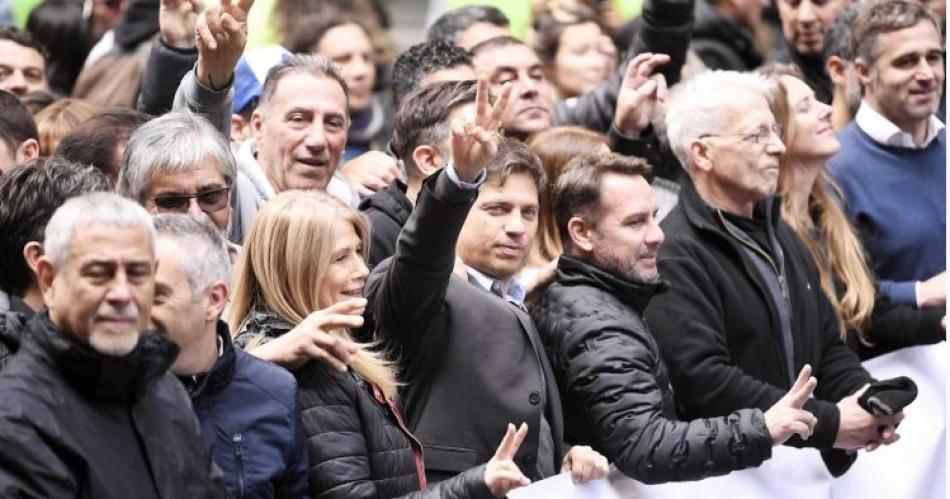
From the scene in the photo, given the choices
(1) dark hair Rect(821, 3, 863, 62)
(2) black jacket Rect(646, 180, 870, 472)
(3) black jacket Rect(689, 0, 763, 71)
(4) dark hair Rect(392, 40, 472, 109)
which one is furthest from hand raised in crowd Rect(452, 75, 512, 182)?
(3) black jacket Rect(689, 0, 763, 71)

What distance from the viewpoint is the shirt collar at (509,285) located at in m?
6.22

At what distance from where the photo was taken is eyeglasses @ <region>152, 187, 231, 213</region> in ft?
19.2

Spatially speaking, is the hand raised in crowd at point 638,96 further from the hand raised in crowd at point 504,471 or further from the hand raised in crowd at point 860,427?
the hand raised in crowd at point 504,471

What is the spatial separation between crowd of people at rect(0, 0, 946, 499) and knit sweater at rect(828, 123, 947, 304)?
12 millimetres

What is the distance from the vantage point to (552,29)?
33.1 ft

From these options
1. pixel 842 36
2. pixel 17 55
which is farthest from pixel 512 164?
pixel 842 36

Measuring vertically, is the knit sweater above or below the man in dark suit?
below

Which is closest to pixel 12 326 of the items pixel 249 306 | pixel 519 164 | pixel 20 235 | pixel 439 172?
pixel 20 235

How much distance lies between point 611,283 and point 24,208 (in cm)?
195

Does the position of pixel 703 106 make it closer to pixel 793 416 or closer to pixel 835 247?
pixel 835 247

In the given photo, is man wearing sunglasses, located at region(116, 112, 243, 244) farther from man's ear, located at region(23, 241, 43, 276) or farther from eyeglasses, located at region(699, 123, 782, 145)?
eyeglasses, located at region(699, 123, 782, 145)

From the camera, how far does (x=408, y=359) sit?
5.83 metres

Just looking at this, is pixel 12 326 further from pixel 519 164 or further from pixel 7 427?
pixel 519 164

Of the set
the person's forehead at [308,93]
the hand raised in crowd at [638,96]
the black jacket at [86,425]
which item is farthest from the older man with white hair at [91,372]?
the hand raised in crowd at [638,96]
